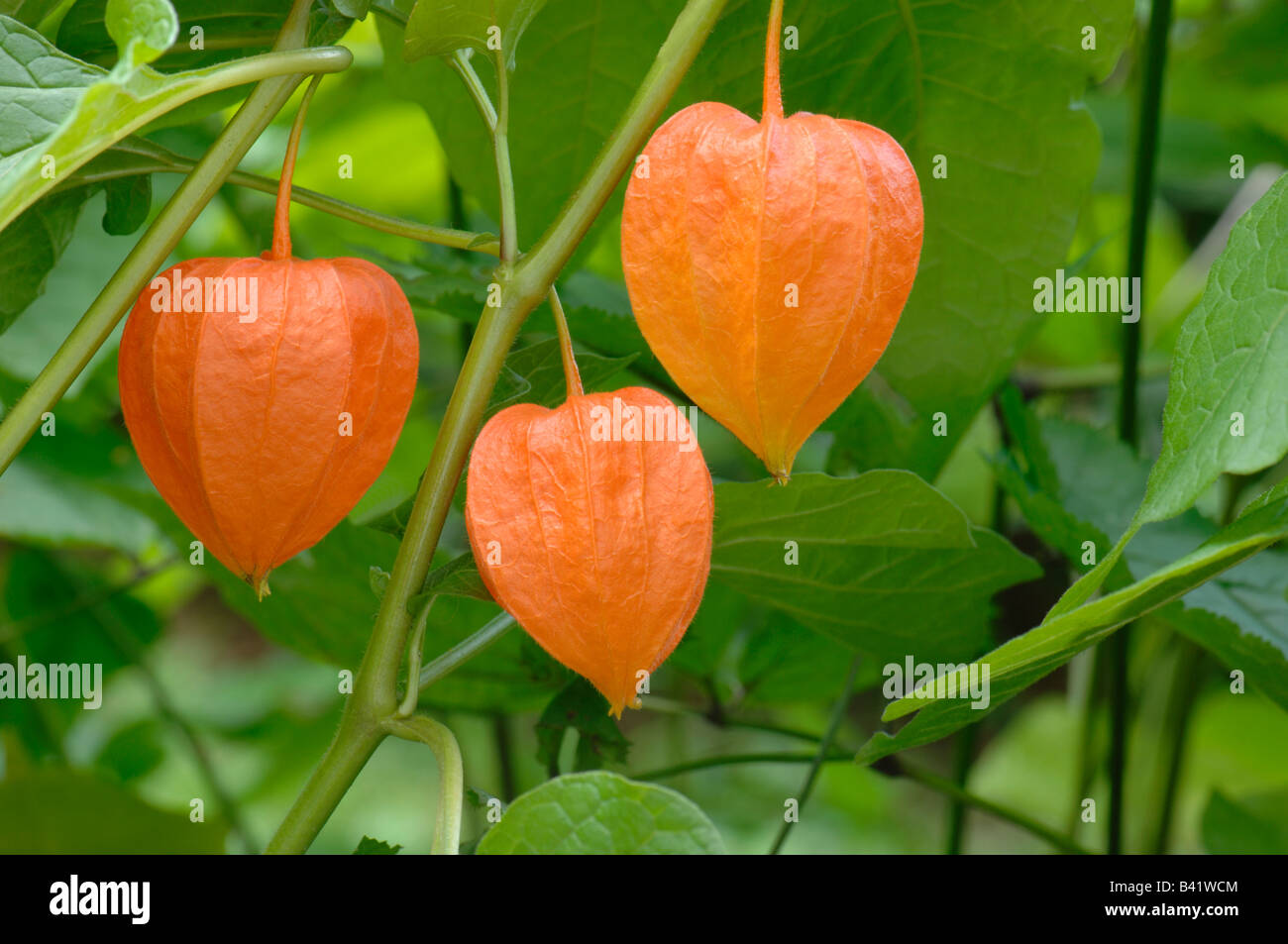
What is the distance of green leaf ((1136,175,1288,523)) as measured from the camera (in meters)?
Result: 0.28

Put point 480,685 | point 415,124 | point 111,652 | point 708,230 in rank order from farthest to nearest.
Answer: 1. point 415,124
2. point 111,652
3. point 480,685
4. point 708,230

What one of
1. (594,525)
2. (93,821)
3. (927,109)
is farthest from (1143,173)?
(93,821)

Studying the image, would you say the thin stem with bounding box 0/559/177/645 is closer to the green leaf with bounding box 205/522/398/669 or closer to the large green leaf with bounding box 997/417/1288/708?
the green leaf with bounding box 205/522/398/669

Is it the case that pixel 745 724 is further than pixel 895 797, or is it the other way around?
pixel 895 797

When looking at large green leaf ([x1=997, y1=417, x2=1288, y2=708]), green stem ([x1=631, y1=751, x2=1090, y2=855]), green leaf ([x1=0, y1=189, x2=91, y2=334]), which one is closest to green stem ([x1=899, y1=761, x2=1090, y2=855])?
green stem ([x1=631, y1=751, x2=1090, y2=855])

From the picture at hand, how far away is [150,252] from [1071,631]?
26cm

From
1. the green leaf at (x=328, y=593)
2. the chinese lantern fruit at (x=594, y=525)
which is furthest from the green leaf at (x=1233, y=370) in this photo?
the green leaf at (x=328, y=593)

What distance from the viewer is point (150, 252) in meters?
0.32

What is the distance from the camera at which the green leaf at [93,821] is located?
0.52 meters

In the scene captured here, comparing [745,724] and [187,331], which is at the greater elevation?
[187,331]

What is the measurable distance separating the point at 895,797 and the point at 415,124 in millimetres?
1211
